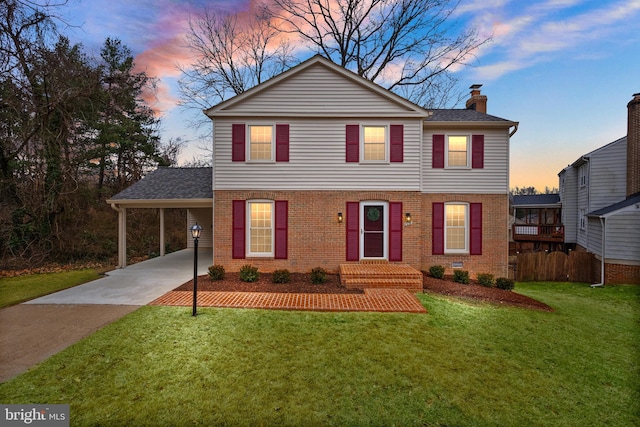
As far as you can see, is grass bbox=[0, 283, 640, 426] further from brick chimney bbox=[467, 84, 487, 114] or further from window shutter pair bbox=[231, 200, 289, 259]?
brick chimney bbox=[467, 84, 487, 114]

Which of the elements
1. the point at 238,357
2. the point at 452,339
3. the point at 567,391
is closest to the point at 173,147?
the point at 238,357

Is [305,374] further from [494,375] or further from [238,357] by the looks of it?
[494,375]

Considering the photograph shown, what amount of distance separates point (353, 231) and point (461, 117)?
6.26 metres

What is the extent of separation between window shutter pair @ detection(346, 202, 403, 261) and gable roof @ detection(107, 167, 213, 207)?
5.34 m

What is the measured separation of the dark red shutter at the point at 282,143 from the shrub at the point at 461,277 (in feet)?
23.7

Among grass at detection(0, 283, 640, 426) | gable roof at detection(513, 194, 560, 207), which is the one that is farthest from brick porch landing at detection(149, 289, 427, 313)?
gable roof at detection(513, 194, 560, 207)

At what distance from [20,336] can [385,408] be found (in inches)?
267

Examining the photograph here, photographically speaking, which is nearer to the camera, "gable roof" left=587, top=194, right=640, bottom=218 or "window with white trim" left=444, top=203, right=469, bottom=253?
"window with white trim" left=444, top=203, right=469, bottom=253

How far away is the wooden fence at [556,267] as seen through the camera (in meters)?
13.4

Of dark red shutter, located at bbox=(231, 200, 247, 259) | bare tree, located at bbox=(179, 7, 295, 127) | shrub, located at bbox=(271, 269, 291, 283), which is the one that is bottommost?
shrub, located at bbox=(271, 269, 291, 283)

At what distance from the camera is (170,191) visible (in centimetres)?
1143

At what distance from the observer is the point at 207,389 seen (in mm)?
3771

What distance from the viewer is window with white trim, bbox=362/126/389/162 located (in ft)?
33.2

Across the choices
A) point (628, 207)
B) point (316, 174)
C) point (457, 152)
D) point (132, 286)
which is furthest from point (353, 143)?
point (628, 207)
